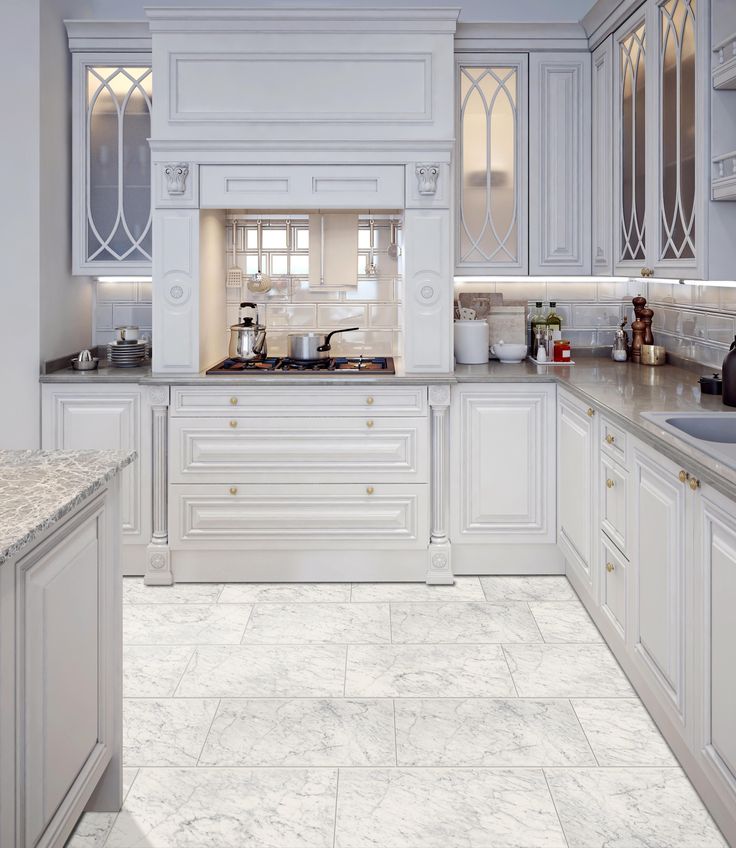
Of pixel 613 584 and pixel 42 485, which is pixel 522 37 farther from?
pixel 42 485

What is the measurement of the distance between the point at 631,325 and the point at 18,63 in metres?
3.11

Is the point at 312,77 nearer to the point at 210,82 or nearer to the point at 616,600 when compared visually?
the point at 210,82

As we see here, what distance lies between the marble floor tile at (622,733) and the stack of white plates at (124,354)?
2.65 metres

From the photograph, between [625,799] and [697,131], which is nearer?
[625,799]

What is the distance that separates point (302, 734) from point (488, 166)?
112 inches

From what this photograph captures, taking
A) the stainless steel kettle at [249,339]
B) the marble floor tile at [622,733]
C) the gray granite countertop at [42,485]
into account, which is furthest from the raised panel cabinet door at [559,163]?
the gray granite countertop at [42,485]

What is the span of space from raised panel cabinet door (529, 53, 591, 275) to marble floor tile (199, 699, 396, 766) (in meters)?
2.46

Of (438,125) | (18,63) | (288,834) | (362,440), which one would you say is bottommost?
(288,834)

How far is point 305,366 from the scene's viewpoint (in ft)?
13.7

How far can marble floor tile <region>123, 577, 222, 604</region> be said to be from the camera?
3832 millimetres

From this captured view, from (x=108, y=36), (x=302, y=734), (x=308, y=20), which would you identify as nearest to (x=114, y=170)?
(x=108, y=36)

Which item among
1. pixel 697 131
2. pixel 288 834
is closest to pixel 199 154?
pixel 697 131

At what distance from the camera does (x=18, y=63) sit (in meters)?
3.88

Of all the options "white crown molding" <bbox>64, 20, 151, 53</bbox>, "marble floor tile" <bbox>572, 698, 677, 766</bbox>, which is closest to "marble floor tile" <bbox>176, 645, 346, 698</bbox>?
"marble floor tile" <bbox>572, 698, 677, 766</bbox>
